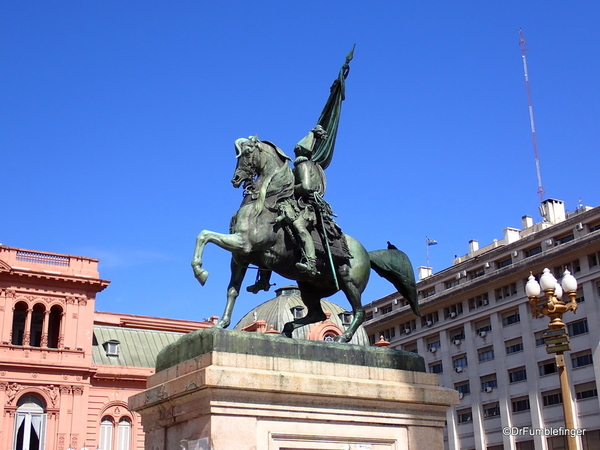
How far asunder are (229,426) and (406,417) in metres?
2.59

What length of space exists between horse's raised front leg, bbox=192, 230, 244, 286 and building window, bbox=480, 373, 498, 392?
57.7 metres

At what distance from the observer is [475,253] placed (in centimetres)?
7519

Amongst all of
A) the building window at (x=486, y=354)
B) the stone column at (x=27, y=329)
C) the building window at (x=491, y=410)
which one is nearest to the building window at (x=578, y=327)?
the building window at (x=486, y=354)

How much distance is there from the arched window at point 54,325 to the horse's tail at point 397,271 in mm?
39931

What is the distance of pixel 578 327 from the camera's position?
189 feet

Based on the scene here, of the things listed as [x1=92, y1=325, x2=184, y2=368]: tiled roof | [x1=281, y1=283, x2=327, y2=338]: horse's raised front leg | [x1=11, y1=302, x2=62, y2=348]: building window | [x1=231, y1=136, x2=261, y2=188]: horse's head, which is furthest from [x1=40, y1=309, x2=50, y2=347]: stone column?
[x1=231, y1=136, x2=261, y2=188]: horse's head

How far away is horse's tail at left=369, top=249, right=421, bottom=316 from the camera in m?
11.8

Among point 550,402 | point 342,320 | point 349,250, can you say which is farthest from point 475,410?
point 349,250

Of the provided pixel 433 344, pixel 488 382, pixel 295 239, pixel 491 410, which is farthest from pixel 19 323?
pixel 295 239

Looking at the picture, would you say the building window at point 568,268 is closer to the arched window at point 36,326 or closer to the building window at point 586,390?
the building window at point 586,390

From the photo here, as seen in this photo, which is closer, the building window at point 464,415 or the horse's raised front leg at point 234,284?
the horse's raised front leg at point 234,284

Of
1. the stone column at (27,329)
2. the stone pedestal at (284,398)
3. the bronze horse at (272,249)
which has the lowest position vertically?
the stone pedestal at (284,398)

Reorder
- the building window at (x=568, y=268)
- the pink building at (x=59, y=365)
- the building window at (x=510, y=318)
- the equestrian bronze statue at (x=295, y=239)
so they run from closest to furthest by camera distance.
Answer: the equestrian bronze statue at (x=295, y=239), the pink building at (x=59, y=365), the building window at (x=568, y=268), the building window at (x=510, y=318)

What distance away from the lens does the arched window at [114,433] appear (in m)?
47.1
